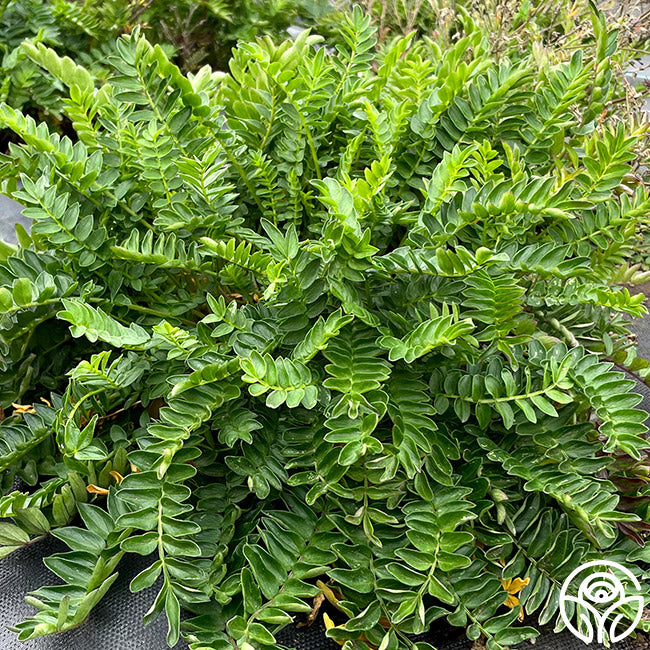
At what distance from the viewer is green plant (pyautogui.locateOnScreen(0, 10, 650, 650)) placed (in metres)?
0.98

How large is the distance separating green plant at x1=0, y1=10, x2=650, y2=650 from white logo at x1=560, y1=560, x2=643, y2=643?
0.09 feet

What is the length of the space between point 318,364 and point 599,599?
56cm

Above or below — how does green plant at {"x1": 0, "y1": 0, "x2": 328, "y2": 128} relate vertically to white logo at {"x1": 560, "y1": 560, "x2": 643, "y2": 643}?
above

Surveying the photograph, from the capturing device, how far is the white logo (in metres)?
1.03

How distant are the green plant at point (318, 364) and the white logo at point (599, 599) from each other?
0.09ft

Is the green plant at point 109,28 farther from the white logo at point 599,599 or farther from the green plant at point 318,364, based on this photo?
the white logo at point 599,599

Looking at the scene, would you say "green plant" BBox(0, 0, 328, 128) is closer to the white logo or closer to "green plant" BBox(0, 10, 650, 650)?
"green plant" BBox(0, 10, 650, 650)

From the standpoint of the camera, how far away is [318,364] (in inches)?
44.6

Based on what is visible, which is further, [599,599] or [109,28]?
[109,28]

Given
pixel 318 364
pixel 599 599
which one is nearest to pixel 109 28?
pixel 318 364

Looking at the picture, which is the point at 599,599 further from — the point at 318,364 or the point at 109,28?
the point at 109,28

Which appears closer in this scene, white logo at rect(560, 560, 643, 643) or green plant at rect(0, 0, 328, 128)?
white logo at rect(560, 560, 643, 643)

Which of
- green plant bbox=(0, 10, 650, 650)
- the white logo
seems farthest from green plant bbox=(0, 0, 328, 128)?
the white logo

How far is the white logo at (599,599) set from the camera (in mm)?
1031
